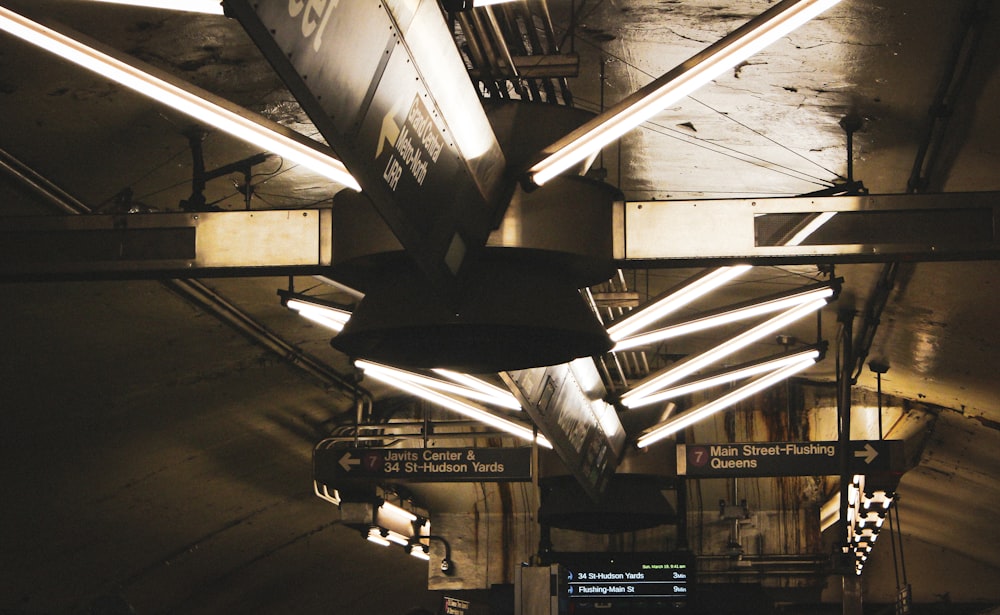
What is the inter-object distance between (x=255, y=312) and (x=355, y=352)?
19.5ft

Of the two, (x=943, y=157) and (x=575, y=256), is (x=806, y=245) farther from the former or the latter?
(x=943, y=157)

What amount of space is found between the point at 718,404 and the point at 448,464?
274cm

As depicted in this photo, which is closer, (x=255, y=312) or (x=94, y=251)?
(x=94, y=251)

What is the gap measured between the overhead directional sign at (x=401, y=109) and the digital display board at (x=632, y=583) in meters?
8.47

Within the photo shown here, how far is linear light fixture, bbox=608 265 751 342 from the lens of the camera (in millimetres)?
6098

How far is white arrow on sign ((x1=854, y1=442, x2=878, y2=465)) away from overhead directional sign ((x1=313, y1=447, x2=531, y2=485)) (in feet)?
9.26

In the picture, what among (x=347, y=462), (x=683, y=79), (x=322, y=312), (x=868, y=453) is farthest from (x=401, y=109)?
(x=347, y=462)

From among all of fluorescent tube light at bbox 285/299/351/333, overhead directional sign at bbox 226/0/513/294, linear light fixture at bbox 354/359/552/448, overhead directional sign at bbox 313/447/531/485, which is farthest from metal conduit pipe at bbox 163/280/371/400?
overhead directional sign at bbox 226/0/513/294

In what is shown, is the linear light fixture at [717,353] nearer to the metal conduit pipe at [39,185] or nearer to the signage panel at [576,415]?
the signage panel at [576,415]

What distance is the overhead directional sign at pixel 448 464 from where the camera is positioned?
36.9ft

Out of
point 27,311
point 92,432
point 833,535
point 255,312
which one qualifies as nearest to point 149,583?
point 92,432

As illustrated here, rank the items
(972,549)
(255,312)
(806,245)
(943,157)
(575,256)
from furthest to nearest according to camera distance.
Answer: (972,549) → (255,312) → (943,157) → (806,245) → (575,256)

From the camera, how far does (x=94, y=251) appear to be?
5.68m

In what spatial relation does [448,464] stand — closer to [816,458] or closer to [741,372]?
[816,458]
